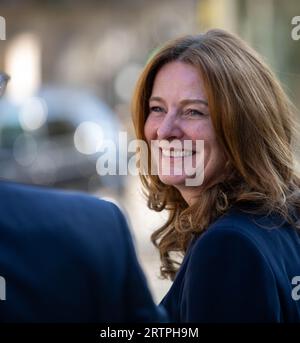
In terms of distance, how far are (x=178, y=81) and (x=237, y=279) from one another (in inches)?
24.3

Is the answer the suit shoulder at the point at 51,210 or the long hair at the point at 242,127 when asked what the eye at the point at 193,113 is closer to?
the long hair at the point at 242,127

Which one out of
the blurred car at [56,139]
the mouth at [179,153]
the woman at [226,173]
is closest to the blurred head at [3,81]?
the woman at [226,173]

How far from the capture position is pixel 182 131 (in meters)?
2.26

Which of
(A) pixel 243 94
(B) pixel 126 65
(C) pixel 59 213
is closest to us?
(C) pixel 59 213

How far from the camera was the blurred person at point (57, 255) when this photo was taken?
1303 mm

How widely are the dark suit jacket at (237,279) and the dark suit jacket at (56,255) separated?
565 mm

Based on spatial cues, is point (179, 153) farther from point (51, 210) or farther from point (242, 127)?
point (51, 210)

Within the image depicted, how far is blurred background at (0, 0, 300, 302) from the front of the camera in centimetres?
905

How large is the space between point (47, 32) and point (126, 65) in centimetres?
239

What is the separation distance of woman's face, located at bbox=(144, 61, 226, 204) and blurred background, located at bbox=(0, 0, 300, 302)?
1.77ft

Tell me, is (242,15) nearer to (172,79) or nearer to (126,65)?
(172,79)

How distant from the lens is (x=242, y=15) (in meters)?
9.06

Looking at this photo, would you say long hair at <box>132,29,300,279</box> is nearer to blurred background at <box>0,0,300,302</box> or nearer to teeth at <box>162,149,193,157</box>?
teeth at <box>162,149,193,157</box>

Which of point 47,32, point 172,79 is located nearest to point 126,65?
point 47,32
